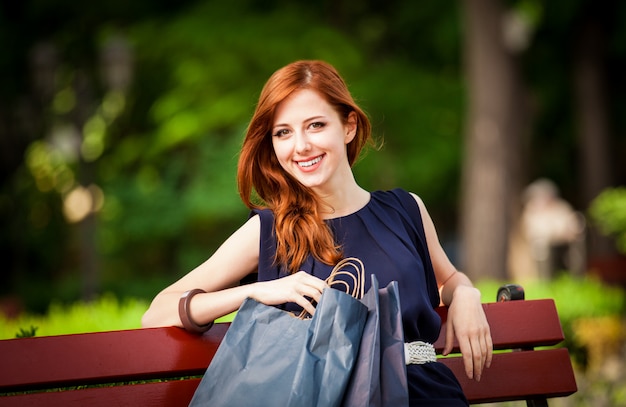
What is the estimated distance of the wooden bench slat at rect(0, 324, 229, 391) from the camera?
126 inches

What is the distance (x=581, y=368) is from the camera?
9359 millimetres

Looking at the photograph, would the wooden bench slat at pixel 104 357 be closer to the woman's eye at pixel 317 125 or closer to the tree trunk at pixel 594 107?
the woman's eye at pixel 317 125

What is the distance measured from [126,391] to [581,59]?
1734cm

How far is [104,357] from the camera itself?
3.30 metres

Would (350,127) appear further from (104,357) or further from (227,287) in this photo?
(104,357)

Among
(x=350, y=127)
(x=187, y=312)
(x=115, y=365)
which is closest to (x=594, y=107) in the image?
(x=350, y=127)

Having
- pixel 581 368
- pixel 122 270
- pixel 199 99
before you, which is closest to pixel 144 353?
pixel 581 368

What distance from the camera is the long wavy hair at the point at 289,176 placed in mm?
3428

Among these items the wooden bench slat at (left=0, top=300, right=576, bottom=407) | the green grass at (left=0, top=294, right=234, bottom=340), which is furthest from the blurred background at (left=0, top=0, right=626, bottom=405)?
the wooden bench slat at (left=0, top=300, right=576, bottom=407)

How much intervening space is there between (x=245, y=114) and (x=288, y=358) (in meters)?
13.9

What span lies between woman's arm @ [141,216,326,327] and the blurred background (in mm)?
9722

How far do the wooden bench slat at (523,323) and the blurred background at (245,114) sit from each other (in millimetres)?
9096

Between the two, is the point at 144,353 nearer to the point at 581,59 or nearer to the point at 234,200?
the point at 234,200

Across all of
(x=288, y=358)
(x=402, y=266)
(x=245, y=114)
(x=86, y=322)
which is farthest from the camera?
(x=245, y=114)
